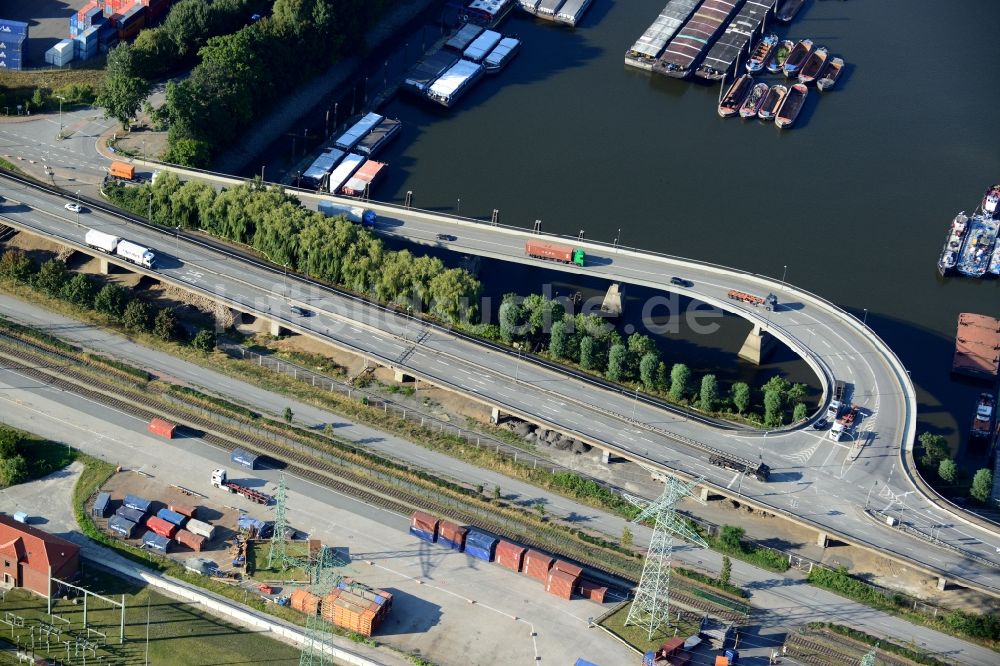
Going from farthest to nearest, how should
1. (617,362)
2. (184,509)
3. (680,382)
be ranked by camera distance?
1. (617,362)
2. (680,382)
3. (184,509)

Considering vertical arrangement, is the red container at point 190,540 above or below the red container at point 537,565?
below

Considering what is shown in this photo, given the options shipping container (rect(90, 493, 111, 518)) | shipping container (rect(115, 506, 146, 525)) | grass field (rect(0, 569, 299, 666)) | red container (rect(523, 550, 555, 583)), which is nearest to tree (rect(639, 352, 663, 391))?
red container (rect(523, 550, 555, 583))

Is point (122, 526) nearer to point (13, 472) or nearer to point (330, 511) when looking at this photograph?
point (13, 472)

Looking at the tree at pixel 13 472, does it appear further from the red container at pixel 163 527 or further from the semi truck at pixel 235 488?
the semi truck at pixel 235 488

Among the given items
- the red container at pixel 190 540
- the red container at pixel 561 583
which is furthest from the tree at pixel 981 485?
the red container at pixel 190 540

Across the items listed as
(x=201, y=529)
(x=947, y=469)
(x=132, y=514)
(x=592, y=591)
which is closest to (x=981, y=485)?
(x=947, y=469)

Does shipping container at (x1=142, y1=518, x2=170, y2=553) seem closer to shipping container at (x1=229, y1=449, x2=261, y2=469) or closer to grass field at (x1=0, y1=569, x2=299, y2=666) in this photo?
grass field at (x1=0, y1=569, x2=299, y2=666)
